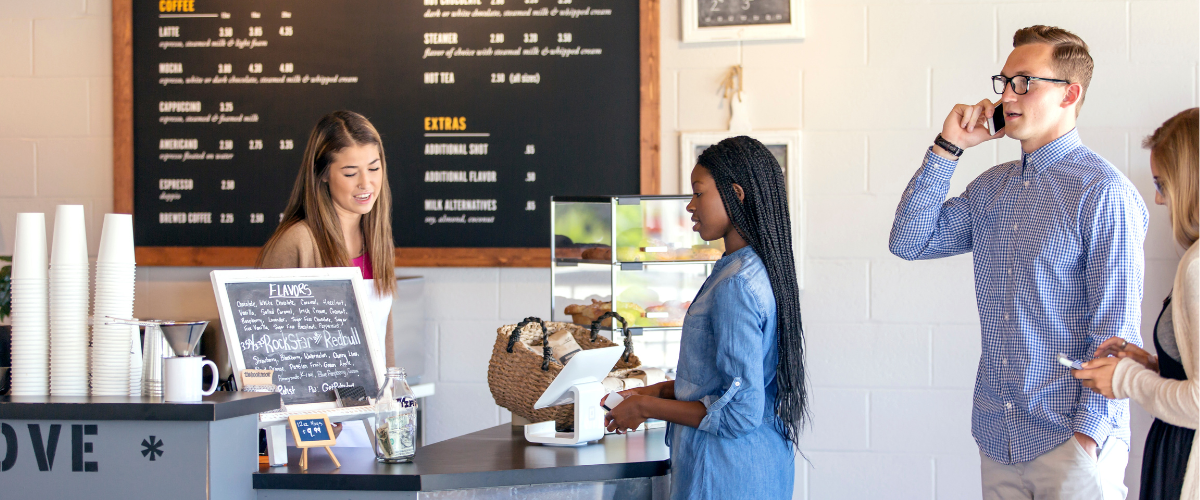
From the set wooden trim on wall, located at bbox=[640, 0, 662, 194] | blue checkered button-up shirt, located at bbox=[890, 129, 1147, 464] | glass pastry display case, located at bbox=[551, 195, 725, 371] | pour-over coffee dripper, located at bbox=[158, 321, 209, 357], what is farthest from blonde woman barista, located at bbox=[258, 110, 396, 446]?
blue checkered button-up shirt, located at bbox=[890, 129, 1147, 464]

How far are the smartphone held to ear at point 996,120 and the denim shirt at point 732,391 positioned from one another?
0.68 m

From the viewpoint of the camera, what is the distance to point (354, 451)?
1.81m

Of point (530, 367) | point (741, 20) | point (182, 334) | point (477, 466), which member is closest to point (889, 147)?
point (741, 20)

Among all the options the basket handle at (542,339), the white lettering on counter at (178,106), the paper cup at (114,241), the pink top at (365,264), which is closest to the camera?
the paper cup at (114,241)

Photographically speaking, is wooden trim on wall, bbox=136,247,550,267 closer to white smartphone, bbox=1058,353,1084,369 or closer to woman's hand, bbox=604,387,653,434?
woman's hand, bbox=604,387,653,434

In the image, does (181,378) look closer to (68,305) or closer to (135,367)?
(135,367)

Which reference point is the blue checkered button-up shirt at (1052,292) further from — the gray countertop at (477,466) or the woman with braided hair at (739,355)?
the gray countertop at (477,466)

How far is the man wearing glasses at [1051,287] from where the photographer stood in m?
1.69

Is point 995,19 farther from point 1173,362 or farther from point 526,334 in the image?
point 526,334

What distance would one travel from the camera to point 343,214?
234 centimetres

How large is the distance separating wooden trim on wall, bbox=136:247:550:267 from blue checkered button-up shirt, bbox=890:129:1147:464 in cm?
169

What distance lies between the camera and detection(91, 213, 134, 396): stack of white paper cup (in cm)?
163

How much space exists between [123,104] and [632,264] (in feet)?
7.07

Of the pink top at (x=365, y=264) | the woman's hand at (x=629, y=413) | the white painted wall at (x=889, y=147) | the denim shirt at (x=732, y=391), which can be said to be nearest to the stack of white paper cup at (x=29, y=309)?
the pink top at (x=365, y=264)
